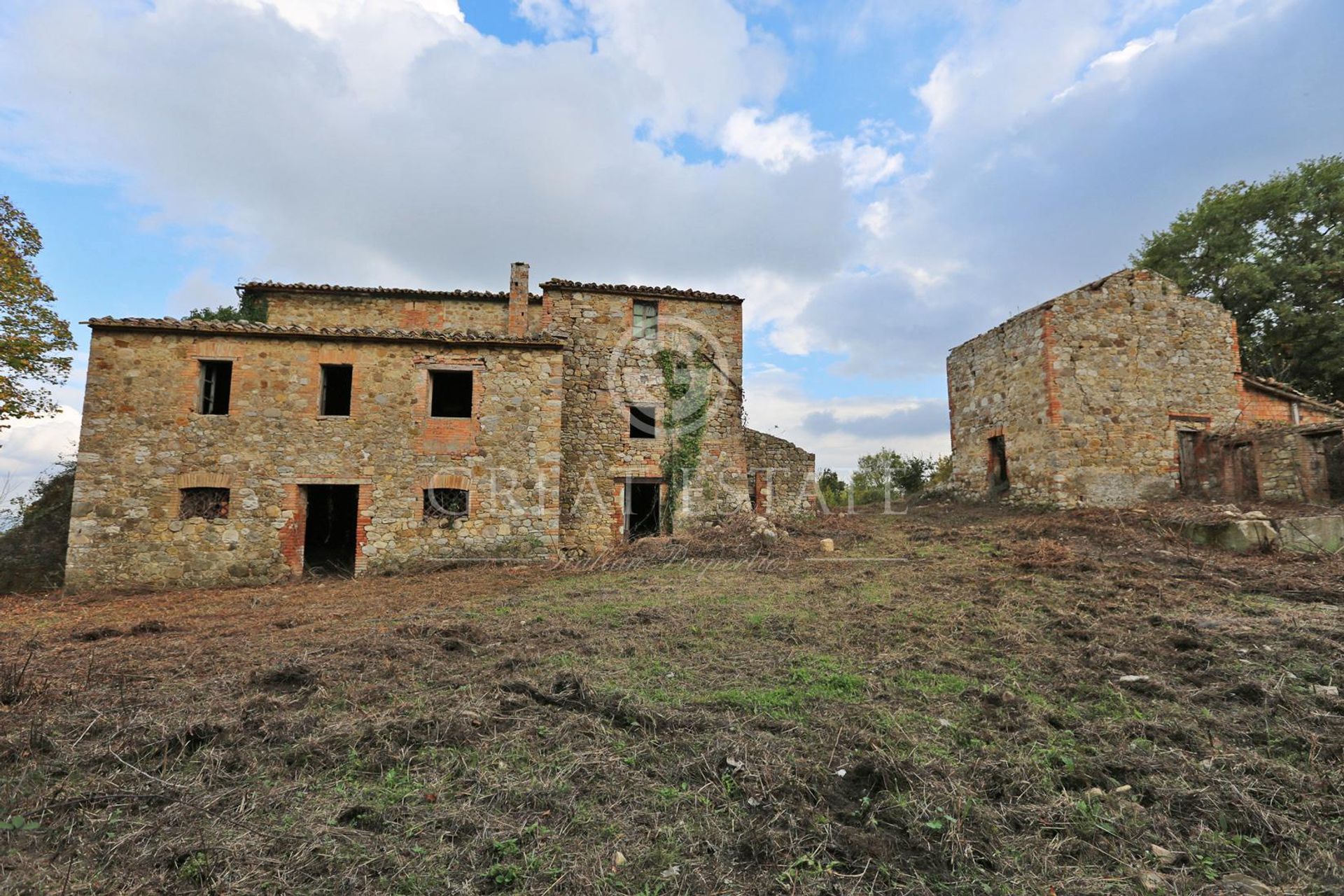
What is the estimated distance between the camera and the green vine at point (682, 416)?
1375 centimetres

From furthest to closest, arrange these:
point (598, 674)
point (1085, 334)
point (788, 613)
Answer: point (1085, 334), point (788, 613), point (598, 674)

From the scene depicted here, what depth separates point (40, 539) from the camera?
1130 cm

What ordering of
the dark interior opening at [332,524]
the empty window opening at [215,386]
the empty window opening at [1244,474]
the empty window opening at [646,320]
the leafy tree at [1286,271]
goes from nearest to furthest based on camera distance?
the empty window opening at [215,386] → the empty window opening at [1244,474] → the dark interior opening at [332,524] → the empty window opening at [646,320] → the leafy tree at [1286,271]

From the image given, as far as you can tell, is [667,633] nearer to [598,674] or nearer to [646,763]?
[598,674]

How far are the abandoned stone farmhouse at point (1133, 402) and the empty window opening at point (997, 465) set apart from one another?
0.55 m

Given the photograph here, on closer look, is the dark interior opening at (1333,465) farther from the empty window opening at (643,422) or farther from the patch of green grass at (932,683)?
the empty window opening at (643,422)

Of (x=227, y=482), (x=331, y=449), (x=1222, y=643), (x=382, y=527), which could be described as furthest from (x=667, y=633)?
(x=227, y=482)

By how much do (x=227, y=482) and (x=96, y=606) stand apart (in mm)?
2615

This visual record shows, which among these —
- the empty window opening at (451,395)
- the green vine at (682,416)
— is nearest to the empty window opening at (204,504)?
the empty window opening at (451,395)

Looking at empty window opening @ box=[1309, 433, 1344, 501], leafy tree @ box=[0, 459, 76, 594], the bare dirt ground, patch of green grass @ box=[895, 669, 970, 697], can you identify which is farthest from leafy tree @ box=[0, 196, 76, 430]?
empty window opening @ box=[1309, 433, 1344, 501]

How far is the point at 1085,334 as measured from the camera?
40.5ft

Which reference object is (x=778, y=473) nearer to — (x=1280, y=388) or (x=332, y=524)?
(x=332, y=524)

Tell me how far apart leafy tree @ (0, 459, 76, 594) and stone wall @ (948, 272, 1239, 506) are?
65.1 feet

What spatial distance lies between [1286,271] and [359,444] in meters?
26.9
